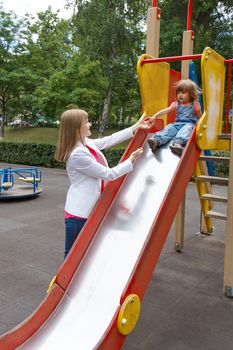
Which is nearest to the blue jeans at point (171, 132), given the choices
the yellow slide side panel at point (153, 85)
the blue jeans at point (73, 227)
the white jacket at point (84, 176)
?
the yellow slide side panel at point (153, 85)

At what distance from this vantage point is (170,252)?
506 centimetres

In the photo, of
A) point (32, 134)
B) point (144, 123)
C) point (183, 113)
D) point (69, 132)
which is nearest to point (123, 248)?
point (69, 132)

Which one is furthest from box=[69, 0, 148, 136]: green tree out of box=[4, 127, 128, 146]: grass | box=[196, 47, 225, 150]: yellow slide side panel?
box=[196, 47, 225, 150]: yellow slide side panel

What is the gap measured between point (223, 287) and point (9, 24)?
18129 millimetres

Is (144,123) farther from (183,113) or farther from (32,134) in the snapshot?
(32,134)

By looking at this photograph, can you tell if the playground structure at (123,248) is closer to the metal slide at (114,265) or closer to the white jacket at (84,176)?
the metal slide at (114,265)

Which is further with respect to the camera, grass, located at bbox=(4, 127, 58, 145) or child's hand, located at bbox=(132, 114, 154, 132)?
grass, located at bbox=(4, 127, 58, 145)

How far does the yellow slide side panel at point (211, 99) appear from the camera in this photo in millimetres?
3402

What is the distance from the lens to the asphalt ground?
2.97 metres

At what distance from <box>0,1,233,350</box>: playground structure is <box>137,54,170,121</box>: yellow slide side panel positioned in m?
0.01

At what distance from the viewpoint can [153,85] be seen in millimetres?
4266

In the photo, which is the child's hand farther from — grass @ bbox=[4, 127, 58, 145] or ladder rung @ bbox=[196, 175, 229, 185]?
grass @ bbox=[4, 127, 58, 145]

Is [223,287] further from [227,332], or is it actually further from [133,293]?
[133,293]

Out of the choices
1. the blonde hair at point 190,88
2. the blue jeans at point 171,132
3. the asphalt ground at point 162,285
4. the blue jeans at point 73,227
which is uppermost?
the blonde hair at point 190,88
